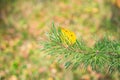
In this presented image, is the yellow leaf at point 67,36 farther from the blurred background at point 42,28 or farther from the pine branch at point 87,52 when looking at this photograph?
the blurred background at point 42,28

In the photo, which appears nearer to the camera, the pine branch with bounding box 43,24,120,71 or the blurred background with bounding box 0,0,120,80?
the pine branch with bounding box 43,24,120,71

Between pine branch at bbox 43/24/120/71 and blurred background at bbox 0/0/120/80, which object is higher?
blurred background at bbox 0/0/120/80

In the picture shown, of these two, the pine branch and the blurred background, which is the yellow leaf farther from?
the blurred background

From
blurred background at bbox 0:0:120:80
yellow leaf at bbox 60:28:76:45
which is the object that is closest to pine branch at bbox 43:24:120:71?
yellow leaf at bbox 60:28:76:45

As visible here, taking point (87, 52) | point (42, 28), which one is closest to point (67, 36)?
point (87, 52)

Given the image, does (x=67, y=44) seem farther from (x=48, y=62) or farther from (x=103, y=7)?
(x=103, y=7)

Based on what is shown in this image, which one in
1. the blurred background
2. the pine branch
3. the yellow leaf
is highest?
the blurred background

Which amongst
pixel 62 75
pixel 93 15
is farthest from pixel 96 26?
pixel 62 75
